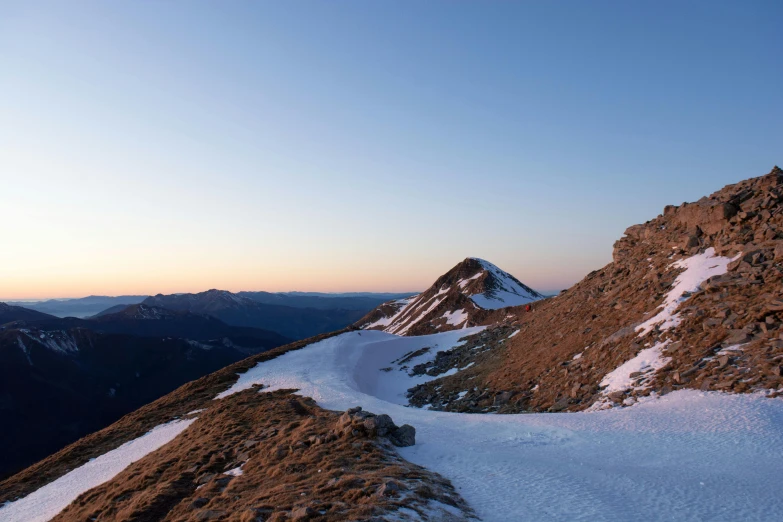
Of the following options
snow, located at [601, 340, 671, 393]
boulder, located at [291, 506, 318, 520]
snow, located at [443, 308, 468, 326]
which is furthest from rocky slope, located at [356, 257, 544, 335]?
boulder, located at [291, 506, 318, 520]

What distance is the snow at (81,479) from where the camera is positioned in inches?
716

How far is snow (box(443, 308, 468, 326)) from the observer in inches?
3063

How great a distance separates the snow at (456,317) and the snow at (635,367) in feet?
190

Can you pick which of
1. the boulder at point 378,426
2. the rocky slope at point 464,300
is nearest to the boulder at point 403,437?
the boulder at point 378,426

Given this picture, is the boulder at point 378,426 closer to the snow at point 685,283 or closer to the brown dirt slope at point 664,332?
the brown dirt slope at point 664,332

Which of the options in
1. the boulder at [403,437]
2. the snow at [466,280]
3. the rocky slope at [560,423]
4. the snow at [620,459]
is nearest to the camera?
the snow at [620,459]

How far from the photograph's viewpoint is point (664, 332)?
63.7 ft

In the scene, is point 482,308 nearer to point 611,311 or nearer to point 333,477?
point 611,311

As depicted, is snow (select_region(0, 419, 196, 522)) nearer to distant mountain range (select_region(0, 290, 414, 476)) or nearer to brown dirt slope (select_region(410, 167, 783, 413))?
brown dirt slope (select_region(410, 167, 783, 413))

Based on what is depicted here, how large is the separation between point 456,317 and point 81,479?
66.7 metres

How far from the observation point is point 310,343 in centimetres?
5112

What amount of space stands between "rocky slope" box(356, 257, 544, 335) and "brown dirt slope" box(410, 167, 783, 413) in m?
40.2

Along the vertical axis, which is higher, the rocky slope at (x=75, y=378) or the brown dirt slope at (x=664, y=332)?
the brown dirt slope at (x=664, y=332)

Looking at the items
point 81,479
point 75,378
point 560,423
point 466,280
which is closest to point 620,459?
point 560,423
